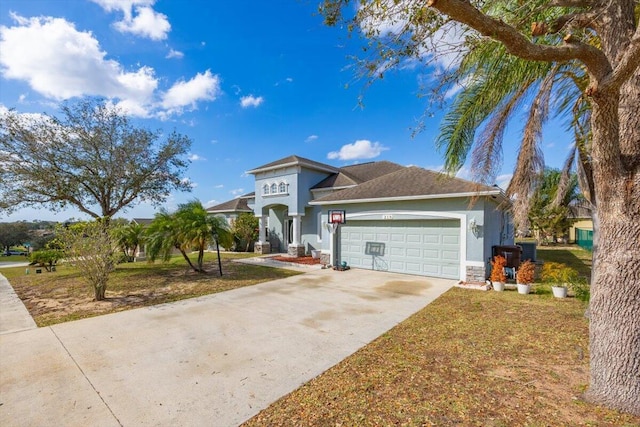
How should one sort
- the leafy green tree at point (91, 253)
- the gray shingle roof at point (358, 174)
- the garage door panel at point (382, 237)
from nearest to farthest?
the leafy green tree at point (91, 253) → the garage door panel at point (382, 237) → the gray shingle roof at point (358, 174)

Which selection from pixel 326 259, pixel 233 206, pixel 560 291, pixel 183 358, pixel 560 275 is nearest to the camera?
pixel 183 358

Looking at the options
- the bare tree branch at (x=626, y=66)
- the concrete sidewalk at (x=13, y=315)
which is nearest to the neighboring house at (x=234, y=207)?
the concrete sidewalk at (x=13, y=315)

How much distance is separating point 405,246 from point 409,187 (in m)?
2.71

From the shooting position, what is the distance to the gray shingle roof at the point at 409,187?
11.0m

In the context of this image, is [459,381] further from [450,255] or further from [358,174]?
[358,174]

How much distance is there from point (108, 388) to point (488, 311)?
8.05m

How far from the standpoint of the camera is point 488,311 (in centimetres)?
715

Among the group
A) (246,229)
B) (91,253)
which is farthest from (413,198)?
(246,229)

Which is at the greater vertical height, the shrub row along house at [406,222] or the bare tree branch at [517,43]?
the bare tree branch at [517,43]

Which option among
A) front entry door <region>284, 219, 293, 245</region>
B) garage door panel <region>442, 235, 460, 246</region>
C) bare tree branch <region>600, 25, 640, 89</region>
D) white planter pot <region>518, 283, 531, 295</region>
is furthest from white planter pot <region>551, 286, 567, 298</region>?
front entry door <region>284, 219, 293, 245</region>

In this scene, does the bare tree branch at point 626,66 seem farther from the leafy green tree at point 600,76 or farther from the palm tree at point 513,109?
the palm tree at point 513,109

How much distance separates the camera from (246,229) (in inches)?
907

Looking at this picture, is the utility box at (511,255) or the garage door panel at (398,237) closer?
the utility box at (511,255)

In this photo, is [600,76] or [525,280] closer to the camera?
[600,76]
